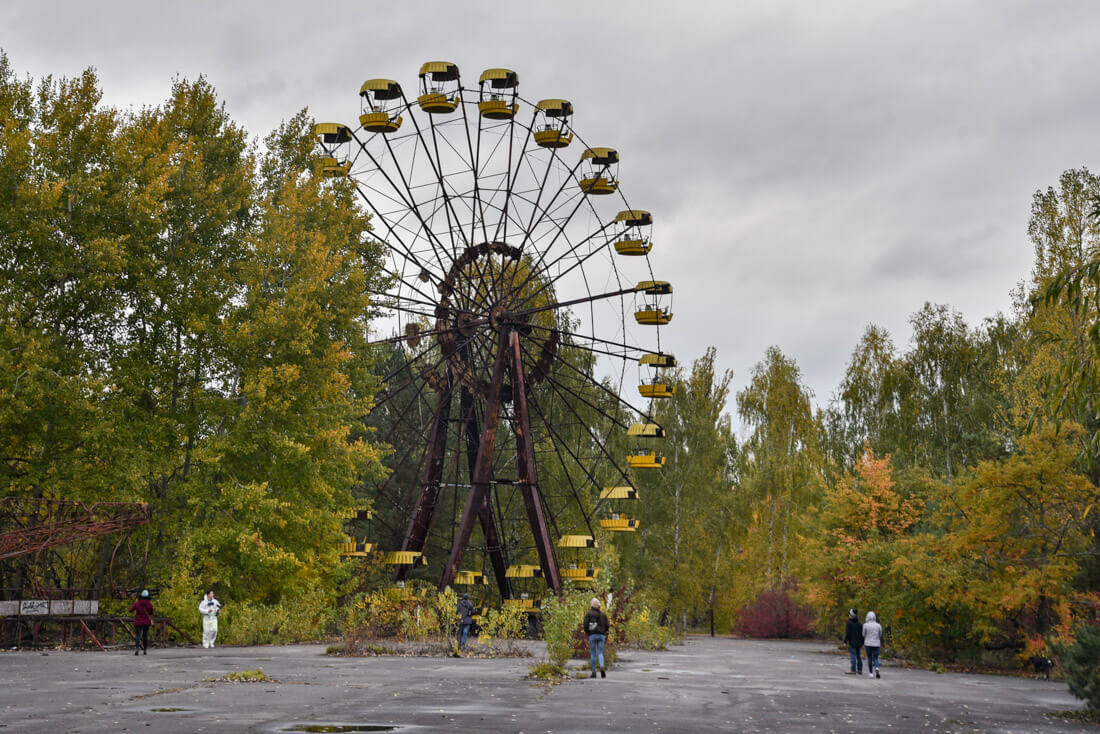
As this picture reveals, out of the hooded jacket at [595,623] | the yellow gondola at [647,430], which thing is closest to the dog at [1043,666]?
the hooded jacket at [595,623]

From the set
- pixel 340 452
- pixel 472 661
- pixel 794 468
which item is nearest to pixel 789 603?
pixel 794 468

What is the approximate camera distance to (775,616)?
56.2m

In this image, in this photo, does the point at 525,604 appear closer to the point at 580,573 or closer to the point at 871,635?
the point at 580,573

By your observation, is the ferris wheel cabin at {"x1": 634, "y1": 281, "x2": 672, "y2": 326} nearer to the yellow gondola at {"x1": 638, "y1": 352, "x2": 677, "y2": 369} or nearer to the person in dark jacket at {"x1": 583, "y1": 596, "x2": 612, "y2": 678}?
the yellow gondola at {"x1": 638, "y1": 352, "x2": 677, "y2": 369}

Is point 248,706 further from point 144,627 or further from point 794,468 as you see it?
point 794,468

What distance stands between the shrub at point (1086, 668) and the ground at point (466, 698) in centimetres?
78

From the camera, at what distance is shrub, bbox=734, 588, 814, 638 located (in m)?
56.0

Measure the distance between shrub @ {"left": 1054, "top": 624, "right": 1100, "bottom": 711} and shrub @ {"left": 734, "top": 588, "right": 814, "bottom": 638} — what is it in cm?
4036

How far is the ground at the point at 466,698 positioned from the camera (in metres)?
12.3

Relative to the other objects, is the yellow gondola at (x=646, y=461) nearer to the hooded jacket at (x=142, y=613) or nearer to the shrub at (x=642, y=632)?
the shrub at (x=642, y=632)

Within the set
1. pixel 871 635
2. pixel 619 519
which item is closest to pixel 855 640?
pixel 871 635

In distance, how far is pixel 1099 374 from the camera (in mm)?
12711

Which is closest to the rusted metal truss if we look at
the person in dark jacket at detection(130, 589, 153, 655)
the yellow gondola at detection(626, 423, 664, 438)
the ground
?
the person in dark jacket at detection(130, 589, 153, 655)

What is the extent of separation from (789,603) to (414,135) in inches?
1279
